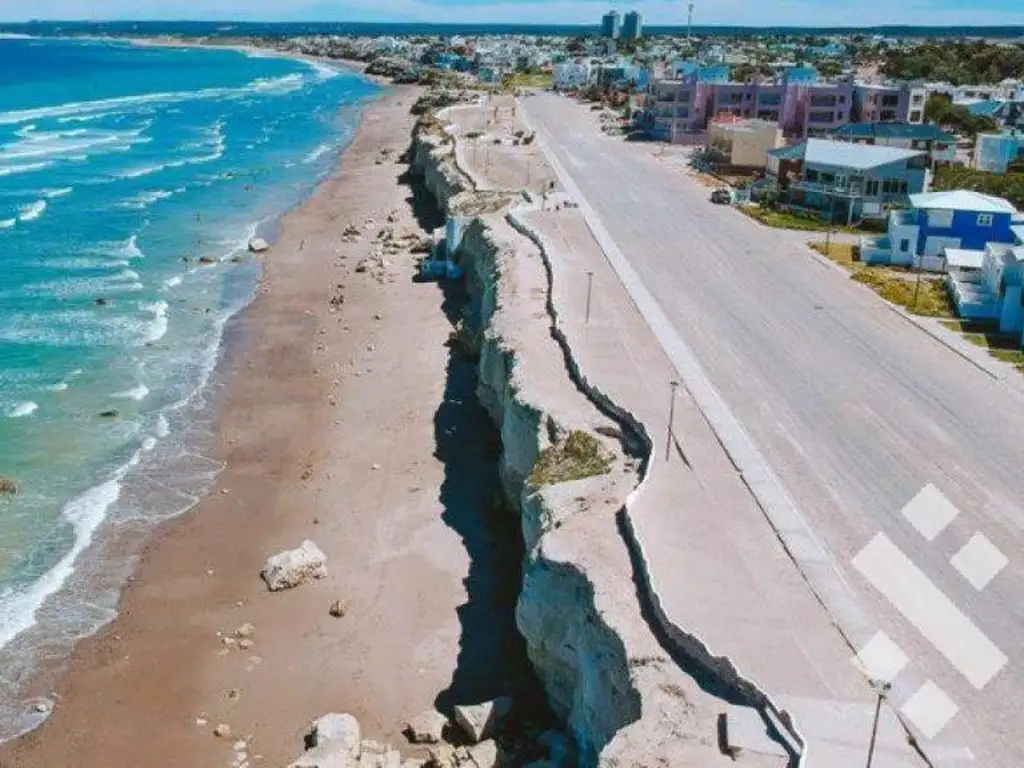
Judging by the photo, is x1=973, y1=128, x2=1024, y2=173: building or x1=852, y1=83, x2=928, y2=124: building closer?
x1=973, y1=128, x2=1024, y2=173: building

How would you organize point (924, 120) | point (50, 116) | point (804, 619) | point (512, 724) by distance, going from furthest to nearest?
point (50, 116) → point (924, 120) → point (512, 724) → point (804, 619)

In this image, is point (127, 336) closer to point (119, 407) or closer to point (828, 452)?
point (119, 407)

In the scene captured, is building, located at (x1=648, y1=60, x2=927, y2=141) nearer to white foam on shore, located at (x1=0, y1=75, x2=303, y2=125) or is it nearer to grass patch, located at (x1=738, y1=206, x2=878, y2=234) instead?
grass patch, located at (x1=738, y1=206, x2=878, y2=234)

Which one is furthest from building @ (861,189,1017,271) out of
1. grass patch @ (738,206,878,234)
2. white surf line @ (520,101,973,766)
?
white surf line @ (520,101,973,766)

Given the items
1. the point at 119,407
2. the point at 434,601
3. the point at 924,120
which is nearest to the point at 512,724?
the point at 434,601

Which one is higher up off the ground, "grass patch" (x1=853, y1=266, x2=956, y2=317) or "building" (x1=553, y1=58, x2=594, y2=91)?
"building" (x1=553, y1=58, x2=594, y2=91)

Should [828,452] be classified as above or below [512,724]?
above

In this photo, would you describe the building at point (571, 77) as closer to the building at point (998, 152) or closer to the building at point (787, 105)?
the building at point (787, 105)
